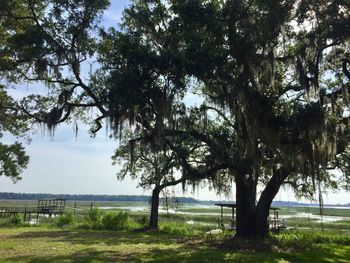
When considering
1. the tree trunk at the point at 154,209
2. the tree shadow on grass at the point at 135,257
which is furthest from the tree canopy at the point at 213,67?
the tree trunk at the point at 154,209

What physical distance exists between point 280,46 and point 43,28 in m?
8.57

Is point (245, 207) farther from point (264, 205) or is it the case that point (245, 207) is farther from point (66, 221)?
point (66, 221)

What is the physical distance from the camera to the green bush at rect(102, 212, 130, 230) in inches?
998

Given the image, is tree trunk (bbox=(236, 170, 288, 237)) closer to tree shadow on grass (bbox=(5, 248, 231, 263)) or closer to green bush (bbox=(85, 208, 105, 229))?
tree shadow on grass (bbox=(5, 248, 231, 263))

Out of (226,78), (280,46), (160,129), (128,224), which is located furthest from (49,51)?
(128,224)

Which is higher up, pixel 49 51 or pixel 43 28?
pixel 43 28

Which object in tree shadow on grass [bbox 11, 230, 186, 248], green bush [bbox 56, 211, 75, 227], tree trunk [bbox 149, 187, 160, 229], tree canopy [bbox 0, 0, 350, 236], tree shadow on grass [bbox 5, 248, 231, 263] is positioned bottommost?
tree shadow on grass [bbox 5, 248, 231, 263]

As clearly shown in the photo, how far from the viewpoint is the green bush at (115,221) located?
83.2ft

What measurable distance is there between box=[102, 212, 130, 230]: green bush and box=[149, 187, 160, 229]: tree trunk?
1.62 meters

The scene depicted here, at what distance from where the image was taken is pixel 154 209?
84.8 ft

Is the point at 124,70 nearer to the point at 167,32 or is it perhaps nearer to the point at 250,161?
the point at 167,32

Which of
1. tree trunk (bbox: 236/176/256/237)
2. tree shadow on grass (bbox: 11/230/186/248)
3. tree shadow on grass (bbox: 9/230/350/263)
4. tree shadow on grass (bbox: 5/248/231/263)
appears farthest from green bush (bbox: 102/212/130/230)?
tree shadow on grass (bbox: 5/248/231/263)

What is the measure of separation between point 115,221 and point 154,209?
2.62 meters

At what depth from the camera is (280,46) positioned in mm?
14266
